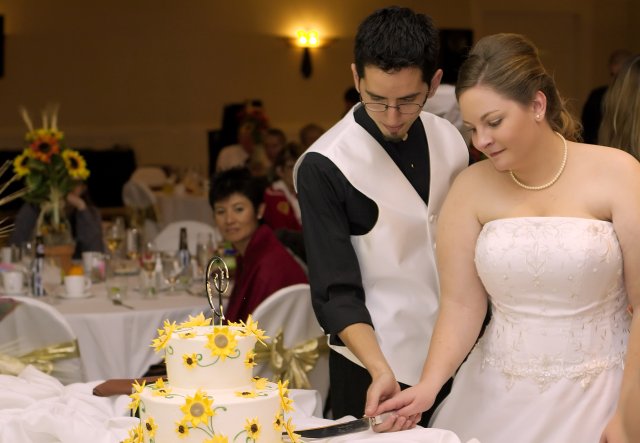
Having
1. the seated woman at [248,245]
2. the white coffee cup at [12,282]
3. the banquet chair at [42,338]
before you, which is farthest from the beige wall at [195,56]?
the banquet chair at [42,338]

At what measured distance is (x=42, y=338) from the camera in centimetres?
376

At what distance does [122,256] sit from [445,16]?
8530 millimetres

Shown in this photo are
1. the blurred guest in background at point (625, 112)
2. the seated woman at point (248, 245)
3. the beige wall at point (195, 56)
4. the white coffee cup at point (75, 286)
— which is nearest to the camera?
the blurred guest in background at point (625, 112)

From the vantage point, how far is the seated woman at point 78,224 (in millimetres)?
5586

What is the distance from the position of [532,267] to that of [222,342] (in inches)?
31.8

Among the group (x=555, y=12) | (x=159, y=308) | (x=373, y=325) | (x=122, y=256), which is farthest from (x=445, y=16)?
(x=373, y=325)

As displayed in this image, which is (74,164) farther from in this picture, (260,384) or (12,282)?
(260,384)

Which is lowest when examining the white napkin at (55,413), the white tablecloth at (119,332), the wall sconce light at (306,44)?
the white tablecloth at (119,332)

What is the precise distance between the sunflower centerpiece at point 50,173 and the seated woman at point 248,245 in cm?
88

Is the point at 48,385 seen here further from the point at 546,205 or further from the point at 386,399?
the point at 546,205

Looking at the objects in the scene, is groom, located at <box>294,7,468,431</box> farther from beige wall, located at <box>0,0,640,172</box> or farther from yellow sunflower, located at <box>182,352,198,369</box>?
beige wall, located at <box>0,0,640,172</box>

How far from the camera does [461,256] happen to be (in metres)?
2.37

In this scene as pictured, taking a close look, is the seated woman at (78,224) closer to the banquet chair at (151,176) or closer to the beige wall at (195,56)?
the banquet chair at (151,176)

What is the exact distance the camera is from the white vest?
2514 mm
